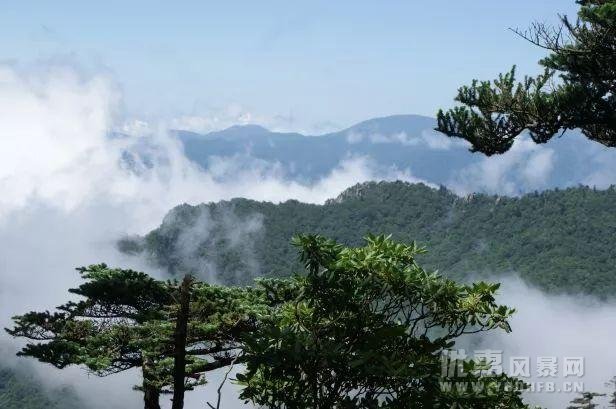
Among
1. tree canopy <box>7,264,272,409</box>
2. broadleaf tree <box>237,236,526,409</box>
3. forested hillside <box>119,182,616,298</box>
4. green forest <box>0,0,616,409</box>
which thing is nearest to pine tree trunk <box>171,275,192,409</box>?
green forest <box>0,0,616,409</box>

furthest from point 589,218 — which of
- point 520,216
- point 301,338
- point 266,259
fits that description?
point 301,338

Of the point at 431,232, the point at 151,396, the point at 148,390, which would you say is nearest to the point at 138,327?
the point at 148,390

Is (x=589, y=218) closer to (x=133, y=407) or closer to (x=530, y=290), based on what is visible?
(x=530, y=290)

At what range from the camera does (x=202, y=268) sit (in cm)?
13162

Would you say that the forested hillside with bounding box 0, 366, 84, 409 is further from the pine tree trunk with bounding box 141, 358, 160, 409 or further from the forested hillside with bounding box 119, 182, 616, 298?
the pine tree trunk with bounding box 141, 358, 160, 409

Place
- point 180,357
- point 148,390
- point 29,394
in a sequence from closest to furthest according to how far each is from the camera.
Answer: point 180,357, point 148,390, point 29,394

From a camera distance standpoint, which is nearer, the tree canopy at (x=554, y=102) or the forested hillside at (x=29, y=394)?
the tree canopy at (x=554, y=102)

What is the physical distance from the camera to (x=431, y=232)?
12419 centimetres

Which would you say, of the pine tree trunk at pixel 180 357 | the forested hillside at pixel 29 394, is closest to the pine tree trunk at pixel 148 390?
the pine tree trunk at pixel 180 357

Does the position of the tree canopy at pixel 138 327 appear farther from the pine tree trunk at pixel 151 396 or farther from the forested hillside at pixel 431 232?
the forested hillside at pixel 431 232

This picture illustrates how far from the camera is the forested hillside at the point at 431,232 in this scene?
349ft

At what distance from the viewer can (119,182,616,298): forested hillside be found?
349 ft

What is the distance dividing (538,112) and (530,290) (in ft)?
355

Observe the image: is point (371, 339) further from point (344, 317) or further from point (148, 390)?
point (148, 390)
